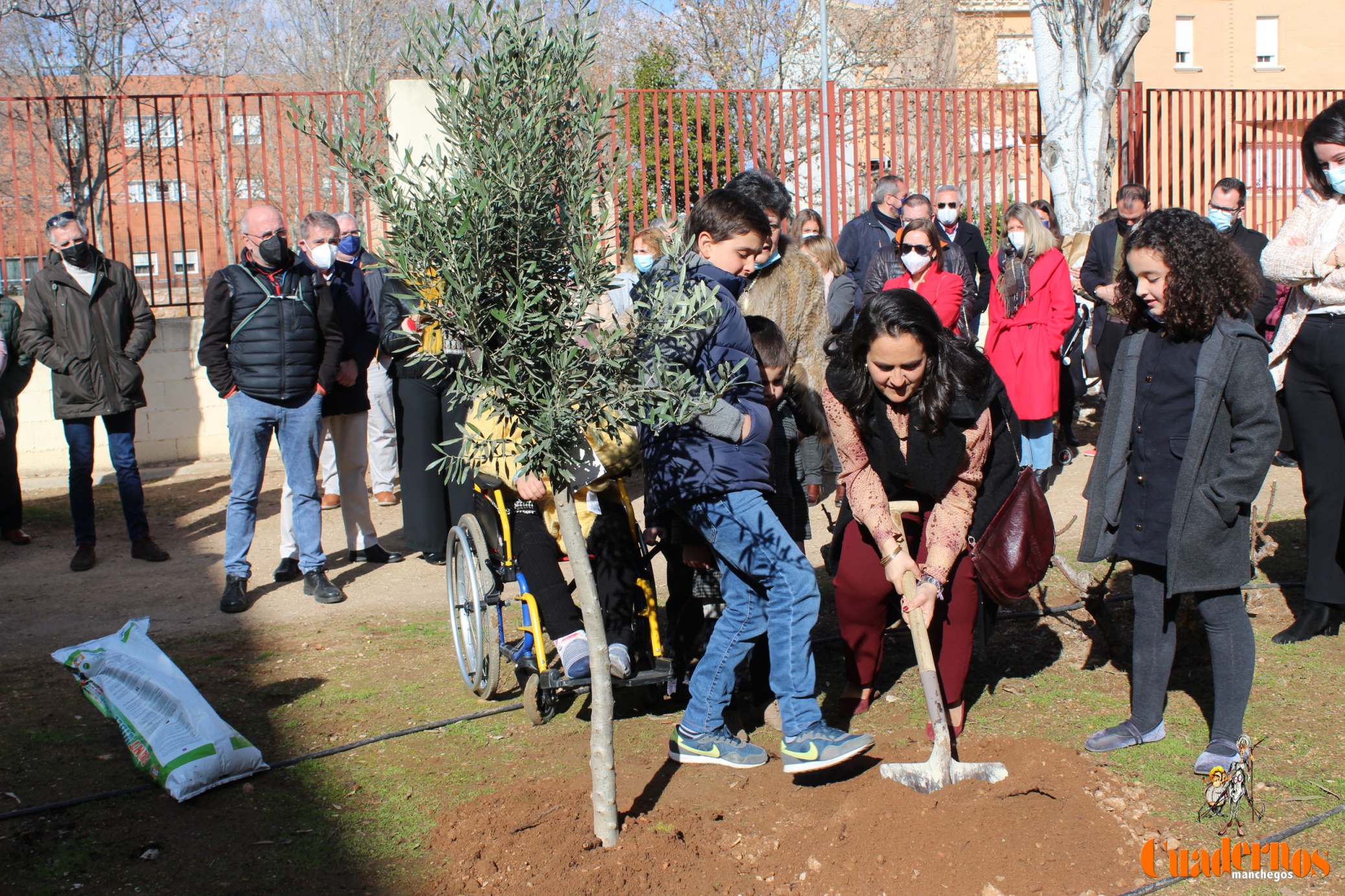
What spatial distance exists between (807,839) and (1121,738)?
132 centimetres

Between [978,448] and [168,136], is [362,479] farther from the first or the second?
[168,136]

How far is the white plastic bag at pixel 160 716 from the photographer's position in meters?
3.71

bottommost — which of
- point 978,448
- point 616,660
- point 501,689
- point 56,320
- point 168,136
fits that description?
point 501,689

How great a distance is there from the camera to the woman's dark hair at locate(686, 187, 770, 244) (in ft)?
12.0

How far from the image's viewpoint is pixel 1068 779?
3.52 m

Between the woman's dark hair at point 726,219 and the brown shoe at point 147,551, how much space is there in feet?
16.0

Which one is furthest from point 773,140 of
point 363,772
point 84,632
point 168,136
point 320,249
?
point 363,772

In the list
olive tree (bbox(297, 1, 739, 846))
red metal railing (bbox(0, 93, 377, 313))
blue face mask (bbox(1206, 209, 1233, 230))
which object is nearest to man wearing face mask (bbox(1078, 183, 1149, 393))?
blue face mask (bbox(1206, 209, 1233, 230))

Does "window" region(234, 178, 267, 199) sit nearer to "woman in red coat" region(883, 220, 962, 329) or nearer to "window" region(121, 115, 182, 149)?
"window" region(121, 115, 182, 149)

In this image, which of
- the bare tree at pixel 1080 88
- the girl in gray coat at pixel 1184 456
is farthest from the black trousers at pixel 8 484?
the bare tree at pixel 1080 88

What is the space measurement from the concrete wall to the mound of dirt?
7.47 meters

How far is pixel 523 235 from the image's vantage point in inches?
116

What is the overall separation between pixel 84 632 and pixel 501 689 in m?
2.48

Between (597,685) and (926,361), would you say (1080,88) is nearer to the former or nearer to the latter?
(926,361)
